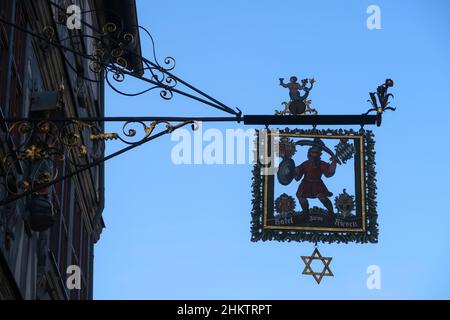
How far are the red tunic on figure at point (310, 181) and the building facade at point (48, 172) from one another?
3266 millimetres

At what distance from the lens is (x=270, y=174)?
64.7 ft

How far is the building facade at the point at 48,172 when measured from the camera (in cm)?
1872

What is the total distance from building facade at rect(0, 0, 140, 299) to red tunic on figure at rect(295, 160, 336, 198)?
3266 millimetres

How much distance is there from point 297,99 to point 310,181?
6.46ft

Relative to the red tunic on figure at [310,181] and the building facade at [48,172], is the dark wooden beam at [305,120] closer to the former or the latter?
the building facade at [48,172]

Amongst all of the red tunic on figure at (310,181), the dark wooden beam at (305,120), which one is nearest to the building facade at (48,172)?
the dark wooden beam at (305,120)

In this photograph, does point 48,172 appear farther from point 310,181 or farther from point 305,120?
point 310,181

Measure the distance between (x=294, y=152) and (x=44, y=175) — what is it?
14.0 feet

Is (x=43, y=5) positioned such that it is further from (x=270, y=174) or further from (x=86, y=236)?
(x=86, y=236)

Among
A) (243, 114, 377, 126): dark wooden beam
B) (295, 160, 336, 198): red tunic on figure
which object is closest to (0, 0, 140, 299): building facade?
(243, 114, 377, 126): dark wooden beam

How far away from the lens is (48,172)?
17.0 metres

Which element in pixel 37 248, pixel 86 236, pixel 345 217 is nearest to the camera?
pixel 345 217
